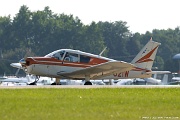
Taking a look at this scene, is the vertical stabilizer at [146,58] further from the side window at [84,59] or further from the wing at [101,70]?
the side window at [84,59]

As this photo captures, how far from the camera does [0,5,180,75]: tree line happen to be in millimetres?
131625

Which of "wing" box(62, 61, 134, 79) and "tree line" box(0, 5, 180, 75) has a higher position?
"tree line" box(0, 5, 180, 75)

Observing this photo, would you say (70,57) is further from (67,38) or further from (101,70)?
(67,38)

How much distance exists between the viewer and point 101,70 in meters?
41.4

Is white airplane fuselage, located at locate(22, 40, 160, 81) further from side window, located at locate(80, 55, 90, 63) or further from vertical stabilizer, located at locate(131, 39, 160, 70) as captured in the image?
vertical stabilizer, located at locate(131, 39, 160, 70)
